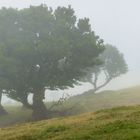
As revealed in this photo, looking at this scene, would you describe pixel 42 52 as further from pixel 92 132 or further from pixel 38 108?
pixel 92 132

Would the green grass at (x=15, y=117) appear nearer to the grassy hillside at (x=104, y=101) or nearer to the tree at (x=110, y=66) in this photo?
the grassy hillside at (x=104, y=101)

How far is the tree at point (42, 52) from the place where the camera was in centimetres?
5725

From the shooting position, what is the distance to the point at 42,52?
5678 cm

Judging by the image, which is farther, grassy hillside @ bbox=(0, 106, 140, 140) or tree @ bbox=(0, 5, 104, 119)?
tree @ bbox=(0, 5, 104, 119)

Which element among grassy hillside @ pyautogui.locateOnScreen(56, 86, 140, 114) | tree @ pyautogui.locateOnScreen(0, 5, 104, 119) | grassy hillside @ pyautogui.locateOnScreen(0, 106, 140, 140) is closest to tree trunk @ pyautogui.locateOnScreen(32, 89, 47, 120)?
tree @ pyautogui.locateOnScreen(0, 5, 104, 119)

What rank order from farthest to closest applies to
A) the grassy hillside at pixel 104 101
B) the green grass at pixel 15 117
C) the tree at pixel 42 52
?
the grassy hillside at pixel 104 101, the green grass at pixel 15 117, the tree at pixel 42 52

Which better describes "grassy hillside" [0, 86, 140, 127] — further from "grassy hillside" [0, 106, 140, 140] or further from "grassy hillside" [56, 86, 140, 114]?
"grassy hillside" [0, 106, 140, 140]

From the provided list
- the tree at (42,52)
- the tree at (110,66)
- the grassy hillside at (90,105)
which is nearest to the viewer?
the tree at (42,52)

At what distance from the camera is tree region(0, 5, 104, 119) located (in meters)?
57.2

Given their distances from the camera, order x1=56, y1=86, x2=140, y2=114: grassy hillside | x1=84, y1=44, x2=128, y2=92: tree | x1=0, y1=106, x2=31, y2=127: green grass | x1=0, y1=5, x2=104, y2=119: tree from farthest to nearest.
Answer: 1. x1=84, y1=44, x2=128, y2=92: tree
2. x1=56, y1=86, x2=140, y2=114: grassy hillside
3. x1=0, y1=106, x2=31, y2=127: green grass
4. x1=0, y1=5, x2=104, y2=119: tree

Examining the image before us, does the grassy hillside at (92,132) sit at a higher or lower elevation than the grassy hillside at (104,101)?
lower

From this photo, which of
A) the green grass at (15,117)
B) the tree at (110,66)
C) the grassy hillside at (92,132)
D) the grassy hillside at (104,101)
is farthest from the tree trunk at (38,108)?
the tree at (110,66)

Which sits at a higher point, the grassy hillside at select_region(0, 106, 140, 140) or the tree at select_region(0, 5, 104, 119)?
the tree at select_region(0, 5, 104, 119)

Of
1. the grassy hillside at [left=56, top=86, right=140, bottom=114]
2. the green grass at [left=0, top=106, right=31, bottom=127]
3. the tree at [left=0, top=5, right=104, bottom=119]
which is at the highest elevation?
the tree at [left=0, top=5, right=104, bottom=119]
